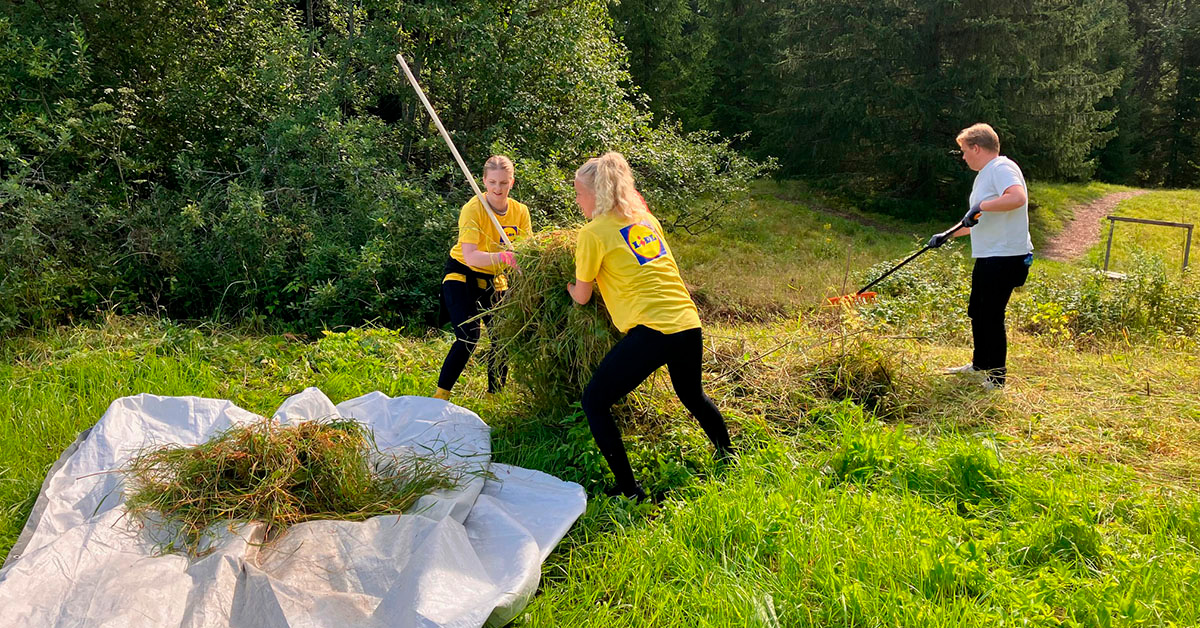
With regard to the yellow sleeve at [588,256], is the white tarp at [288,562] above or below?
below

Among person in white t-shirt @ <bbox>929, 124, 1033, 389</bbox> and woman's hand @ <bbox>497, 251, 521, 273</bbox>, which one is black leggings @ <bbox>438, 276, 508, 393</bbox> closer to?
woman's hand @ <bbox>497, 251, 521, 273</bbox>

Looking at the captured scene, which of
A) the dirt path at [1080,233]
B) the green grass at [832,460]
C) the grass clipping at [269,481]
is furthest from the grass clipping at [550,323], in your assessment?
the dirt path at [1080,233]

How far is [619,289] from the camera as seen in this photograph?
10.6 ft

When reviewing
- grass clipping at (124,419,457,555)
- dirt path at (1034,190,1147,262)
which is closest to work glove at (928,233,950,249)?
grass clipping at (124,419,457,555)

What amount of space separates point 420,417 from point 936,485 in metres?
2.57

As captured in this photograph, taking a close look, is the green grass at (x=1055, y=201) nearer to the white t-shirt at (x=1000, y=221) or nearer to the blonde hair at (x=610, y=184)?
the white t-shirt at (x=1000, y=221)

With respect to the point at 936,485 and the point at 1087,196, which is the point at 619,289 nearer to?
the point at 936,485

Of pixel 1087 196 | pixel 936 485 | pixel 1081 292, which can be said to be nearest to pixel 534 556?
pixel 936 485

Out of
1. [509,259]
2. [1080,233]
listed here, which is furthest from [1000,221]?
[1080,233]

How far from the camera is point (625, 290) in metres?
3.21

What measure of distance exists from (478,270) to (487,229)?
0.25m

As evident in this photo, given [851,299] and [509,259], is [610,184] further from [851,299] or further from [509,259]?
[851,299]

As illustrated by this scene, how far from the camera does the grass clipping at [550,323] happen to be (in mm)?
3746

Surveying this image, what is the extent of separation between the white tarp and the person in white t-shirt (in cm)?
298
